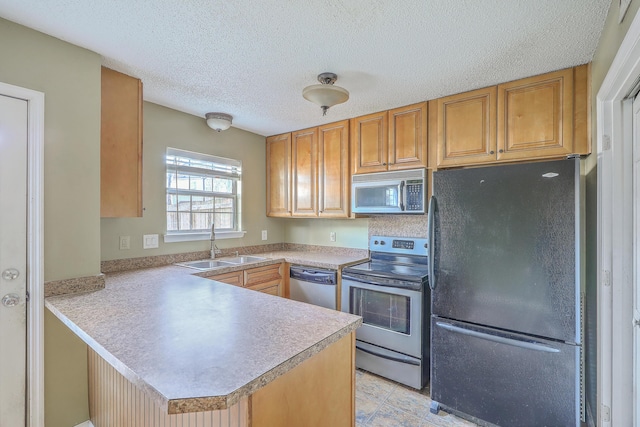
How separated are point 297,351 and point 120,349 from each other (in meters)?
0.59

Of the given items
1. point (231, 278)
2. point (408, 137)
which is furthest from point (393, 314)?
point (408, 137)

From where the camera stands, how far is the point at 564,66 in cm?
191

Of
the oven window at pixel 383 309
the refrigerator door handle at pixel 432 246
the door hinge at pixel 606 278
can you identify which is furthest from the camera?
the oven window at pixel 383 309

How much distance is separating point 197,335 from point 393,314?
167 centimetres

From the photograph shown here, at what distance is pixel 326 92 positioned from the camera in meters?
2.00

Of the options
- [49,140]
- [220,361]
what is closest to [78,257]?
[49,140]

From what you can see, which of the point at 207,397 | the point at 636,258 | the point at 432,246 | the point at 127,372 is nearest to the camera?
the point at 207,397

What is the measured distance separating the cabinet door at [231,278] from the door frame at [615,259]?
7.88ft

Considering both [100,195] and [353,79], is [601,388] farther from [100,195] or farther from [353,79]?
[100,195]

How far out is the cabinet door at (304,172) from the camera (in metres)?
3.26

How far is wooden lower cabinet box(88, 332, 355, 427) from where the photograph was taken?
932 mm

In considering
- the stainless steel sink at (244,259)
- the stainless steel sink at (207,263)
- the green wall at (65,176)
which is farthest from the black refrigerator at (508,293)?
the green wall at (65,176)

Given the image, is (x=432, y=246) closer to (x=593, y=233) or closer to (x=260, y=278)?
(x=593, y=233)

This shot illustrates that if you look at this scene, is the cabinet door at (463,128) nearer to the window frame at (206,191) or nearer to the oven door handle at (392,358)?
the oven door handle at (392,358)
